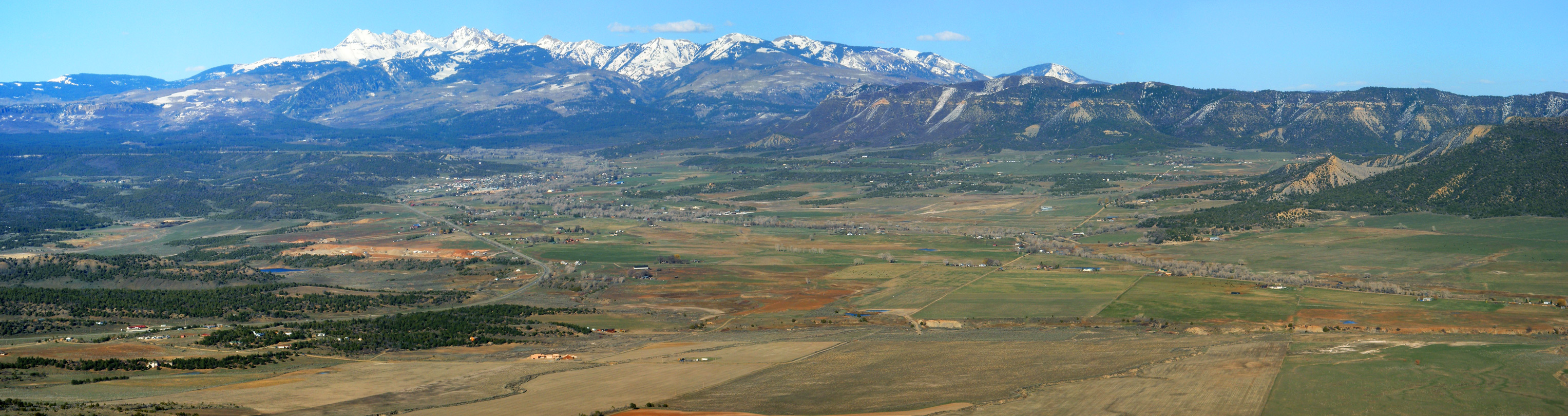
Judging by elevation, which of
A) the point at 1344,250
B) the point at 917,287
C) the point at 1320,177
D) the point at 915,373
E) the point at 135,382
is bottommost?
the point at 917,287

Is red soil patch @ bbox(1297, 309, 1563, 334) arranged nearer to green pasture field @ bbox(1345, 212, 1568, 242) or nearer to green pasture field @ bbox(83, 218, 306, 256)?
green pasture field @ bbox(1345, 212, 1568, 242)

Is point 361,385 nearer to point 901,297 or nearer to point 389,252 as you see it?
point 901,297

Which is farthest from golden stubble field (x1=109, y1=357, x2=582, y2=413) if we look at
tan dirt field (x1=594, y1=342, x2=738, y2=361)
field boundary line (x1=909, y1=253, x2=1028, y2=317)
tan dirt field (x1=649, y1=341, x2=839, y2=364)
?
field boundary line (x1=909, y1=253, x2=1028, y2=317)

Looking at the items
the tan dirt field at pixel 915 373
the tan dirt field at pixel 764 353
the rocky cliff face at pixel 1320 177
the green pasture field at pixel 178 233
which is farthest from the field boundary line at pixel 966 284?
the green pasture field at pixel 178 233

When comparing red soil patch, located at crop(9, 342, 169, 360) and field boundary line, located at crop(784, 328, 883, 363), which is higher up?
red soil patch, located at crop(9, 342, 169, 360)

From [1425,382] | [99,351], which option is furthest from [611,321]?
[1425,382]

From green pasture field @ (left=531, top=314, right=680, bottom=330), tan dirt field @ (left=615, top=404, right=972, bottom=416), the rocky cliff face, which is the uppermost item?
the rocky cliff face

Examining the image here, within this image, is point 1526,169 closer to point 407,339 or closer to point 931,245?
point 931,245
